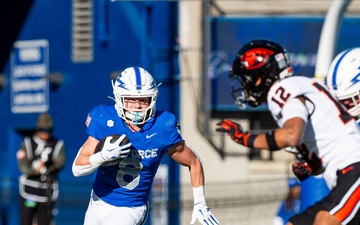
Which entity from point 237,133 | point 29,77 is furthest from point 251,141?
point 29,77

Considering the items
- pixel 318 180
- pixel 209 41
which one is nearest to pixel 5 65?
pixel 209 41

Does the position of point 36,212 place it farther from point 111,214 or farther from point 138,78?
point 138,78

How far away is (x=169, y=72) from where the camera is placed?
14828mm

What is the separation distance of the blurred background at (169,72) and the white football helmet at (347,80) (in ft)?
18.5

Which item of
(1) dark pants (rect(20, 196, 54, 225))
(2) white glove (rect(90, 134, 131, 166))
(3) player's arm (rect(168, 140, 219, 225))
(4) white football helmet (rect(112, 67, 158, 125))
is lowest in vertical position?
(1) dark pants (rect(20, 196, 54, 225))

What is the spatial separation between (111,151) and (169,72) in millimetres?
8422

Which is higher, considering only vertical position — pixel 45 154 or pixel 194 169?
pixel 194 169

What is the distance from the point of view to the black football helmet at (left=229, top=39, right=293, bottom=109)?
22.7ft

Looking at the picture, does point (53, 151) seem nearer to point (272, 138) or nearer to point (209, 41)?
point (209, 41)

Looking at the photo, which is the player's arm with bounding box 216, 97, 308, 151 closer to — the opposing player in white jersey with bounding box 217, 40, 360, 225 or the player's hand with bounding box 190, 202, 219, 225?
the opposing player in white jersey with bounding box 217, 40, 360, 225

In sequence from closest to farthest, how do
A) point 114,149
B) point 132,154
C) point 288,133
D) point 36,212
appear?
point 288,133, point 114,149, point 132,154, point 36,212

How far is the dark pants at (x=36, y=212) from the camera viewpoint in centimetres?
1238

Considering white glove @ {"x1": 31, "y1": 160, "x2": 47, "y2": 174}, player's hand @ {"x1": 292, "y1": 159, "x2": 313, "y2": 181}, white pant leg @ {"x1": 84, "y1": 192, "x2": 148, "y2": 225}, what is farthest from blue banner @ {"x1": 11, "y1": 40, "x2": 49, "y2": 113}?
player's hand @ {"x1": 292, "y1": 159, "x2": 313, "y2": 181}

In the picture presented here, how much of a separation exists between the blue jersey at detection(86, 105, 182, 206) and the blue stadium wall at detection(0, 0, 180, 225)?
24.2ft
